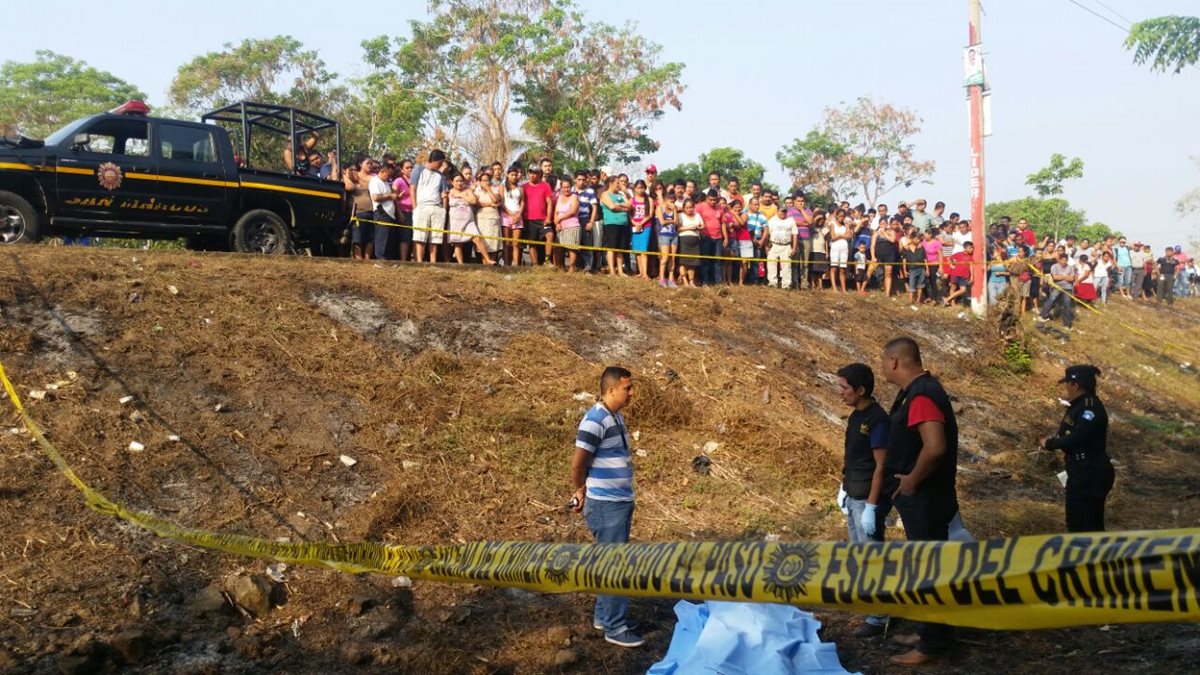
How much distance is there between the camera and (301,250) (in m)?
14.5

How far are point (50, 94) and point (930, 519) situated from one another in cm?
5192

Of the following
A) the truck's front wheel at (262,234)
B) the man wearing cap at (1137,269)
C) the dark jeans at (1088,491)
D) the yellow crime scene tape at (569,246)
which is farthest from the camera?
the man wearing cap at (1137,269)

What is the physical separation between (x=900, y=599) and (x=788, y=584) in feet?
1.15

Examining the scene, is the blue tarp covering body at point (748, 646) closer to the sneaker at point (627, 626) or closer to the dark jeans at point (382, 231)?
the sneaker at point (627, 626)

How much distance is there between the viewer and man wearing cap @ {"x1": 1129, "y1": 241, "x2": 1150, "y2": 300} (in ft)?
95.8

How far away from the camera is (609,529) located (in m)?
5.80

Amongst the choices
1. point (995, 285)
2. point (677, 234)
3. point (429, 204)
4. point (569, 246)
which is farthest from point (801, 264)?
point (429, 204)

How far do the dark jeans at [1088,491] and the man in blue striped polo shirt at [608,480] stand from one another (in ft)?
11.3

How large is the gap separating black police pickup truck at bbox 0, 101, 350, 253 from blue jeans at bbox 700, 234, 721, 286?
5960 mm

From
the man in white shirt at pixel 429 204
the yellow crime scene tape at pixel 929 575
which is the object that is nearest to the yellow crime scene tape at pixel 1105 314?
the man in white shirt at pixel 429 204

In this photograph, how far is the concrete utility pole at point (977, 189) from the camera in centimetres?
1855

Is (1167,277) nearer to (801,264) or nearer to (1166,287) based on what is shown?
(1166,287)

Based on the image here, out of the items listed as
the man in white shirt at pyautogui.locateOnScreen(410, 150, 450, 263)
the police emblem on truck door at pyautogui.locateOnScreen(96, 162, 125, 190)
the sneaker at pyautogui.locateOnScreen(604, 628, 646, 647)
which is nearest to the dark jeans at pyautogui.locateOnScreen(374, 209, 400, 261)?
the man in white shirt at pyautogui.locateOnScreen(410, 150, 450, 263)

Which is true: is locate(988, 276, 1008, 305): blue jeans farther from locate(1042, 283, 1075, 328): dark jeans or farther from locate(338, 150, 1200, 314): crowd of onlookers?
locate(1042, 283, 1075, 328): dark jeans
